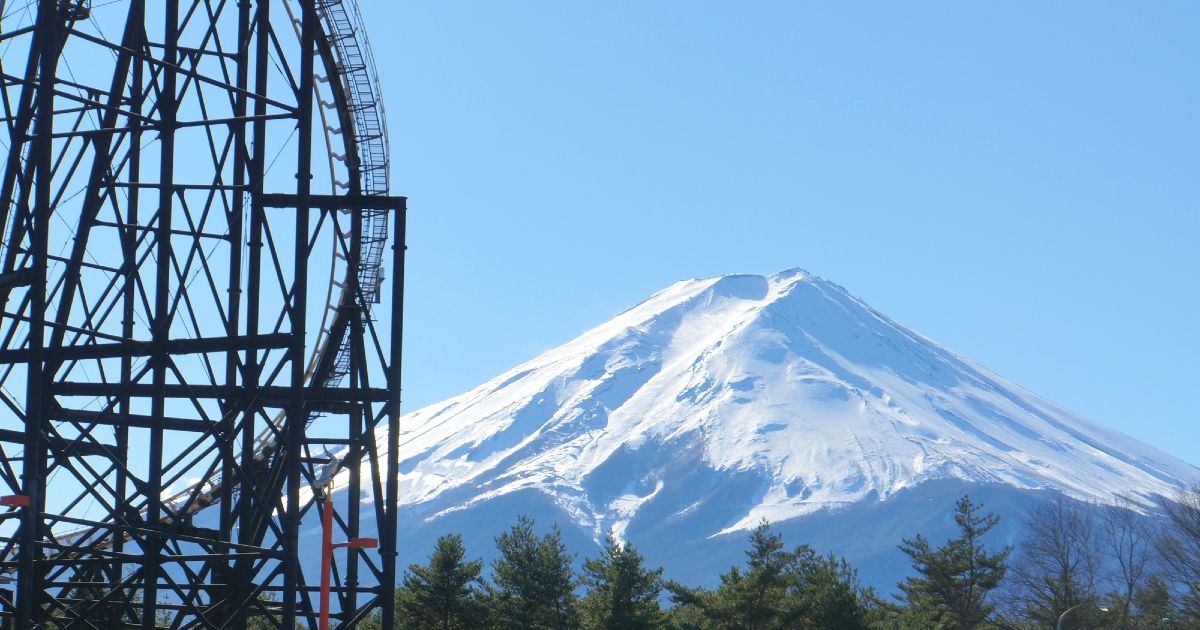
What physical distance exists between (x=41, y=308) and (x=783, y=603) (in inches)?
1028

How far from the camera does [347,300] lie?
31328mm

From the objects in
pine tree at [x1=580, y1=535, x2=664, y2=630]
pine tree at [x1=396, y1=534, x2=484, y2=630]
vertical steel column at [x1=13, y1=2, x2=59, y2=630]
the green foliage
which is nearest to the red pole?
vertical steel column at [x1=13, y1=2, x2=59, y2=630]

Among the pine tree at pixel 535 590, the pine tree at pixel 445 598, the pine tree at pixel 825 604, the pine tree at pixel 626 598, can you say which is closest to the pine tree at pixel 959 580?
the pine tree at pixel 825 604

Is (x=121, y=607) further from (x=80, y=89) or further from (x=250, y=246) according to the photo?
(x=80, y=89)

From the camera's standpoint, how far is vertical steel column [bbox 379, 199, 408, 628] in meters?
29.0

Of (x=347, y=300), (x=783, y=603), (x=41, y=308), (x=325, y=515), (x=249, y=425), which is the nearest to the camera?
(x=325, y=515)

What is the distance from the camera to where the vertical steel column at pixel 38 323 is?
26.4 metres

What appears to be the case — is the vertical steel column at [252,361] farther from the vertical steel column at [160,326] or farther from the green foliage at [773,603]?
the green foliage at [773,603]

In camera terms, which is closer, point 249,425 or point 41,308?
point 41,308

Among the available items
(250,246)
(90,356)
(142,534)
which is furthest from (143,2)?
(142,534)

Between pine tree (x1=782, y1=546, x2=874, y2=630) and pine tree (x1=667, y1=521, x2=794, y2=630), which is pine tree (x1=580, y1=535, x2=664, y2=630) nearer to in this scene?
pine tree (x1=667, y1=521, x2=794, y2=630)

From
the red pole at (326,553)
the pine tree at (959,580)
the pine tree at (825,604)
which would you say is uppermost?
the pine tree at (959,580)

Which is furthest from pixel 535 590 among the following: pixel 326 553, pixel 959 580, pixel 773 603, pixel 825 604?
pixel 326 553

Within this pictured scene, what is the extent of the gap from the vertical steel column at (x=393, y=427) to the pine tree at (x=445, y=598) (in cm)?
1659
